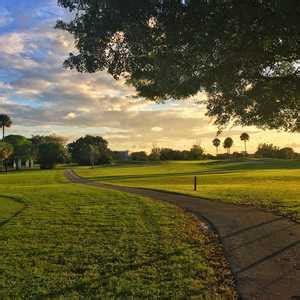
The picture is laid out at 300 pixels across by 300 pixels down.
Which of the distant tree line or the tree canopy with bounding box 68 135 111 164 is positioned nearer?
the distant tree line

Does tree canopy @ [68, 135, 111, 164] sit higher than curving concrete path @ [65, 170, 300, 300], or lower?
higher

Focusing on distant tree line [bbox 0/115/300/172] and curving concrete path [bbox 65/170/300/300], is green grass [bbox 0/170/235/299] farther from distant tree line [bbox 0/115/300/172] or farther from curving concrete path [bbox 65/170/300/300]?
distant tree line [bbox 0/115/300/172]

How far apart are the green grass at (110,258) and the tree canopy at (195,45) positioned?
4024mm

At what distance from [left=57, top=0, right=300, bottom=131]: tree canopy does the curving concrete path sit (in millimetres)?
3617

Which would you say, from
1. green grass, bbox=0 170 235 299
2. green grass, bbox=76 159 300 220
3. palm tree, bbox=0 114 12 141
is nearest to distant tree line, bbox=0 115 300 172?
palm tree, bbox=0 114 12 141

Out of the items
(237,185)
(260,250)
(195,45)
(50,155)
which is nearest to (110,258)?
(260,250)

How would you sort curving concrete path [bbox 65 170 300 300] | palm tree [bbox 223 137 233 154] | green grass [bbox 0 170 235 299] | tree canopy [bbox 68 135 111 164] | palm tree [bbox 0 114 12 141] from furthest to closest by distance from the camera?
palm tree [bbox 223 137 233 154], palm tree [bbox 0 114 12 141], tree canopy [bbox 68 135 111 164], green grass [bbox 0 170 235 299], curving concrete path [bbox 65 170 300 300]

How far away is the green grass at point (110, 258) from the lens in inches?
305

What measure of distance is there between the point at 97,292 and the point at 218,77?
21.9 feet

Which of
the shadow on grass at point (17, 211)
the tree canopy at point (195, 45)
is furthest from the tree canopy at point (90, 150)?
the tree canopy at point (195, 45)

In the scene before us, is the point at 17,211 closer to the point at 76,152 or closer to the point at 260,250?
the point at 260,250

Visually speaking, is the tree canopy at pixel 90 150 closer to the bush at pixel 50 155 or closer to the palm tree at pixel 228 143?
the bush at pixel 50 155

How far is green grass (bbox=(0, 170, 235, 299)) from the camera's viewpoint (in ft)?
25.4

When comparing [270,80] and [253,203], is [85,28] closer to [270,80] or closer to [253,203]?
[270,80]
